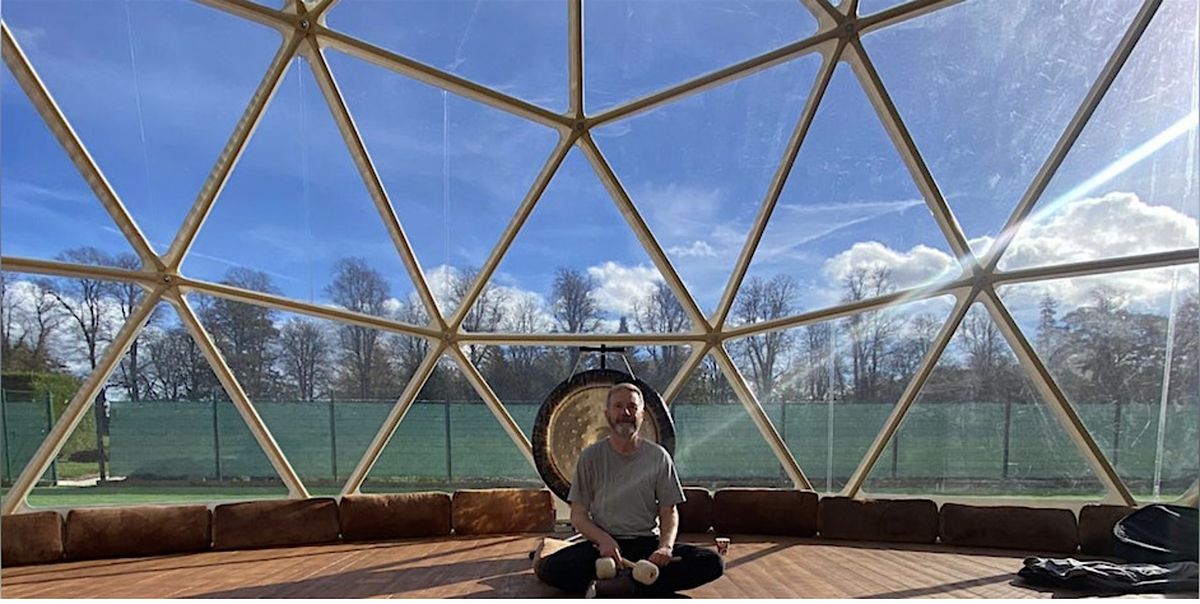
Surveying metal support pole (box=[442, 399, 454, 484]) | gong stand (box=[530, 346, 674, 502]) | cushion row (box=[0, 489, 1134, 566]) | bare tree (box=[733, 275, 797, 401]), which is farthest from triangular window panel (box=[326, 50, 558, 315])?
bare tree (box=[733, 275, 797, 401])

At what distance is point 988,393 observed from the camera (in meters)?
7.42

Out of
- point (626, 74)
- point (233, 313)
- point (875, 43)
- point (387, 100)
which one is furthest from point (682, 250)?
point (233, 313)

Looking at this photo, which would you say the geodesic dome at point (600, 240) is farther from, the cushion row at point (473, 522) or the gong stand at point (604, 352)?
the cushion row at point (473, 522)

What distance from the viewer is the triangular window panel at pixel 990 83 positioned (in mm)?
6367

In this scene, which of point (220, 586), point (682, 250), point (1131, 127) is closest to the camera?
point (220, 586)

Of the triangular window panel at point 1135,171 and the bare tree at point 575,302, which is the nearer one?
the triangular window panel at point 1135,171

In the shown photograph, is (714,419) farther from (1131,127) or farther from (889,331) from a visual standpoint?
(1131,127)

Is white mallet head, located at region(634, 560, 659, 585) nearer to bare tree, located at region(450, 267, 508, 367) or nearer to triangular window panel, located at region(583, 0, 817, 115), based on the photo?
bare tree, located at region(450, 267, 508, 367)

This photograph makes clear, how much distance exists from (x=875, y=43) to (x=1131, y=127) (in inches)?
100

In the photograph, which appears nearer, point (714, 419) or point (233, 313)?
point (233, 313)

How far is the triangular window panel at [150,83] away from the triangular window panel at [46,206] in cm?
22

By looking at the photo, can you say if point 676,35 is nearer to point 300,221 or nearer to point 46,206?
point 300,221

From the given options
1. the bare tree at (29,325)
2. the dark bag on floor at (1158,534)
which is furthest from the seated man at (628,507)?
the bare tree at (29,325)

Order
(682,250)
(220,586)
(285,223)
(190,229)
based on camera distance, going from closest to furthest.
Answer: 1. (220,586)
2. (190,229)
3. (285,223)
4. (682,250)
